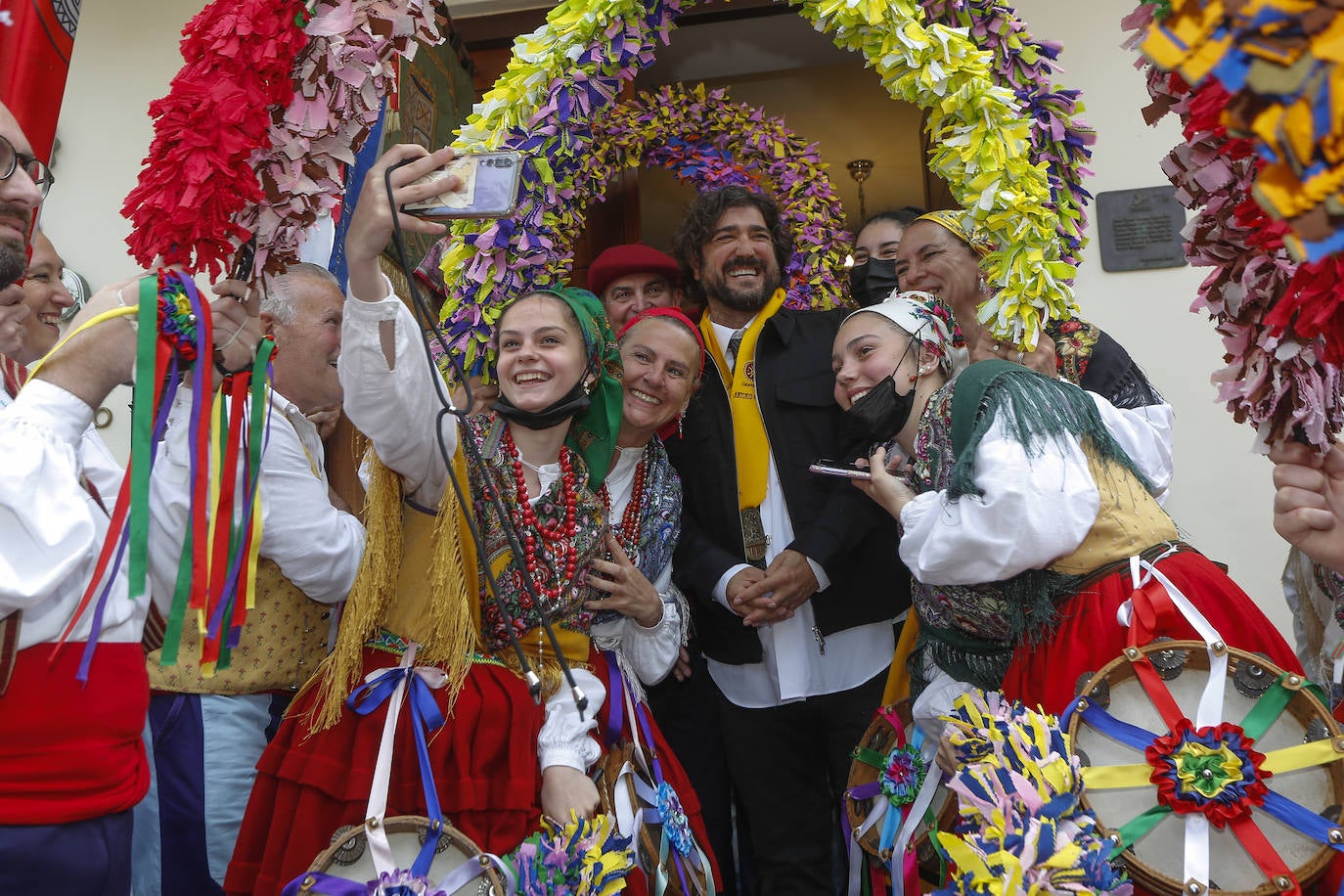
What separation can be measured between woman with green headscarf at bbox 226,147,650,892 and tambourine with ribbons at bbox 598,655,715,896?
10cm

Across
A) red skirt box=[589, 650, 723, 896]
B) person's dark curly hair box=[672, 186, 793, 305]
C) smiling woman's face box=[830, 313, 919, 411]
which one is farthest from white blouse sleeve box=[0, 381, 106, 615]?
person's dark curly hair box=[672, 186, 793, 305]

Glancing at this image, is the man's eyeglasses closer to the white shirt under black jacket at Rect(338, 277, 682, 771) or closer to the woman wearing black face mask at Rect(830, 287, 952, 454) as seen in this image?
the white shirt under black jacket at Rect(338, 277, 682, 771)

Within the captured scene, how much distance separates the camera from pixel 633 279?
3.98m

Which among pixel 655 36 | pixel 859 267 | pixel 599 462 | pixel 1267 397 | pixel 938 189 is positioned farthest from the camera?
pixel 938 189

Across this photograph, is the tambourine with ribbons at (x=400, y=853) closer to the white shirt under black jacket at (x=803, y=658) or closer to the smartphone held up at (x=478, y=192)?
the smartphone held up at (x=478, y=192)

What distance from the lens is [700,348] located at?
3338 millimetres

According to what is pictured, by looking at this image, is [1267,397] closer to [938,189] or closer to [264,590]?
[264,590]

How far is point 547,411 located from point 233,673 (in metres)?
0.97

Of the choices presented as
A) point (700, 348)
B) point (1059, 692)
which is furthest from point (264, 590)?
point (1059, 692)

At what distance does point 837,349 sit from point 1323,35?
196 centimetres

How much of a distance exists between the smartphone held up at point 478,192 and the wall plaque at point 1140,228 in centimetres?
315

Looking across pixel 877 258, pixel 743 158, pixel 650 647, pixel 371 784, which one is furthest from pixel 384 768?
pixel 743 158

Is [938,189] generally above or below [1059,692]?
above

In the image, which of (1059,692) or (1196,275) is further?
(1196,275)
